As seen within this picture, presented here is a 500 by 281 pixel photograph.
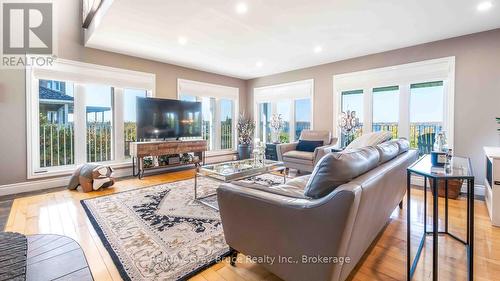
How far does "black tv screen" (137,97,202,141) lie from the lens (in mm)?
4443

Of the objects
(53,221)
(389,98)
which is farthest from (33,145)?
(389,98)

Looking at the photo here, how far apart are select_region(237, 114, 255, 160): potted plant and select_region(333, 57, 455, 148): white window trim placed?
234 cm

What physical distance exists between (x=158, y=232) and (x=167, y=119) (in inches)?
119

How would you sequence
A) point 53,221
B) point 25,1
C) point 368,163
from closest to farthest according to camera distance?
point 368,163 < point 53,221 < point 25,1

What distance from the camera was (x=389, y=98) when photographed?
14.3 ft

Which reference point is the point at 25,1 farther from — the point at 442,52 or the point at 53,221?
the point at 442,52

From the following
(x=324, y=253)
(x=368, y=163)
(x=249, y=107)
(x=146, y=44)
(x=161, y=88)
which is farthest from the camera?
(x=249, y=107)

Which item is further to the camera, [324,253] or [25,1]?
[25,1]

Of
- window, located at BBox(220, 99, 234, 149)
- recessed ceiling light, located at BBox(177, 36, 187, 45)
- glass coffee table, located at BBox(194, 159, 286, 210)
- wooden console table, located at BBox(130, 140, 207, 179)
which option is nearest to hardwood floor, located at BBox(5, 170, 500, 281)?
glass coffee table, located at BBox(194, 159, 286, 210)

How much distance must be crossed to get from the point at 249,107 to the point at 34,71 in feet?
15.2

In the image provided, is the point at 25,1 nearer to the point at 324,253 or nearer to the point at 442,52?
the point at 324,253

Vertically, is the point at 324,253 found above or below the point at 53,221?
above

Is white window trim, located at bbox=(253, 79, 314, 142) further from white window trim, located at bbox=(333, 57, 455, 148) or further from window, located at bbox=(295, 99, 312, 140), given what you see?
white window trim, located at bbox=(333, 57, 455, 148)

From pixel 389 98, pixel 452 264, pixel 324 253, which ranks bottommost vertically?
pixel 452 264
